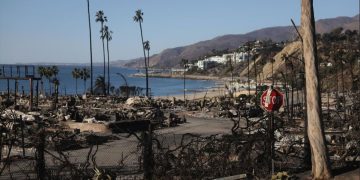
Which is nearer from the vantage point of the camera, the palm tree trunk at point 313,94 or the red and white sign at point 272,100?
the palm tree trunk at point 313,94

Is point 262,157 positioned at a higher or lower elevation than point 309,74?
lower

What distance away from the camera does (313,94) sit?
9.70 meters

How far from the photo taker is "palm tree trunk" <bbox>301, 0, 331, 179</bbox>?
9.70 meters

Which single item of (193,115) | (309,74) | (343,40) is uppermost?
(343,40)

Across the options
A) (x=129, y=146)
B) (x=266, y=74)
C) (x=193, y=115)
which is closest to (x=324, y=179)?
(x=129, y=146)

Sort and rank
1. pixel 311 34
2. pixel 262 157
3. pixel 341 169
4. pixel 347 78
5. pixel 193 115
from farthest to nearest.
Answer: pixel 347 78
pixel 193 115
pixel 262 157
pixel 341 169
pixel 311 34

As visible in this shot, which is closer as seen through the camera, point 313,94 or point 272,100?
point 313,94

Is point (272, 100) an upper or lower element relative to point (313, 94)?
lower

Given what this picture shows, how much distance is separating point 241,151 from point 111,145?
1502cm

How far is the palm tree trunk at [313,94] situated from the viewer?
9.70m

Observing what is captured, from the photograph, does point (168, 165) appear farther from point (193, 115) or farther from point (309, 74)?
point (193, 115)

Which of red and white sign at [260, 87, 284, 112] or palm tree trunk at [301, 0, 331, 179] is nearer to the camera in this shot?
palm tree trunk at [301, 0, 331, 179]

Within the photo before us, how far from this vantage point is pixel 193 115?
1973 inches

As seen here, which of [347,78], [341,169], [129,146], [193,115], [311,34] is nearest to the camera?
[311,34]
